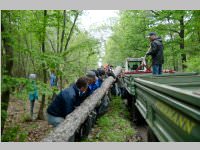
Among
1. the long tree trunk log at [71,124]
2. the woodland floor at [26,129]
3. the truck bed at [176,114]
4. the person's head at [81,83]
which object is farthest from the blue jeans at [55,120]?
the truck bed at [176,114]

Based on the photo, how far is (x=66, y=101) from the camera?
5.70 m

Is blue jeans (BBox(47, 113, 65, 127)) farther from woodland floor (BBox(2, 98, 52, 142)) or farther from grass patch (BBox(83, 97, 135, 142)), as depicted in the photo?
woodland floor (BBox(2, 98, 52, 142))

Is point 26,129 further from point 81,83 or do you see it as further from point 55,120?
point 81,83

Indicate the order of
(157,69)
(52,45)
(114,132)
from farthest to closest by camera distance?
(52,45)
(157,69)
(114,132)

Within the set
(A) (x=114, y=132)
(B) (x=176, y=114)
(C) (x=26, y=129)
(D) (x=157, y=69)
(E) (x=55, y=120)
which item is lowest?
(C) (x=26, y=129)

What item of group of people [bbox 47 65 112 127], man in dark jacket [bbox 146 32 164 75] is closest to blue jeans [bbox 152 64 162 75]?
man in dark jacket [bbox 146 32 164 75]

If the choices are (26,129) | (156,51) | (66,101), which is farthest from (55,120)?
(26,129)

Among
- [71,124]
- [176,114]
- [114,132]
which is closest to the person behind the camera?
[176,114]

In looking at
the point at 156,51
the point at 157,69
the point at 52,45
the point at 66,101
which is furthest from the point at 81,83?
the point at 52,45

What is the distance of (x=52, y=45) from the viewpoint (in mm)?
17781

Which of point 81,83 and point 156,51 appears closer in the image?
point 81,83

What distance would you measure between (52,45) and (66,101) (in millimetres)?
12525

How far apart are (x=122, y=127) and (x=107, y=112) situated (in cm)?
211

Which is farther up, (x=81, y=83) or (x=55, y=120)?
(x=81, y=83)
